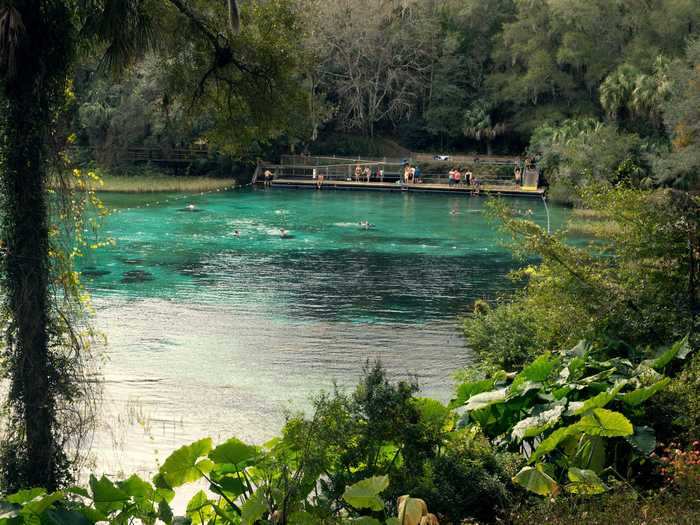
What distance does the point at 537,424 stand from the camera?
380 inches

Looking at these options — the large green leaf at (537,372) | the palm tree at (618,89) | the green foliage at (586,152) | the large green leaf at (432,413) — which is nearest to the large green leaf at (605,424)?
the large green leaf at (432,413)

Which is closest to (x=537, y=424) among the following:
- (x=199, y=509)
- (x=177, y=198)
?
(x=199, y=509)

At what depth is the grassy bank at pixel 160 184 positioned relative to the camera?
47500 mm

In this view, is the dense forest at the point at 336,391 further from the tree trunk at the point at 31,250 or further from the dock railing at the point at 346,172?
the dock railing at the point at 346,172

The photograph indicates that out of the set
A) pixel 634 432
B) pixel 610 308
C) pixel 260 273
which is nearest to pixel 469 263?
pixel 260 273

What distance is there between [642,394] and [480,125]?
153 feet

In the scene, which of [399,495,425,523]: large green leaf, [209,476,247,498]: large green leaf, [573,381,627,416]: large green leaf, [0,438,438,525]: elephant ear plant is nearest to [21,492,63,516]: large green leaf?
[0,438,438,525]: elephant ear plant

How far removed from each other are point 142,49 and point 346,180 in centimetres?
4201

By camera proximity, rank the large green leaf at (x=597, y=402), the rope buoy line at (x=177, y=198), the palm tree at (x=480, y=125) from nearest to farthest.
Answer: the large green leaf at (x=597, y=402) → the rope buoy line at (x=177, y=198) → the palm tree at (x=480, y=125)

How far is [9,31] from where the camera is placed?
8.54m

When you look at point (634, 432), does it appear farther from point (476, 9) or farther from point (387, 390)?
point (476, 9)

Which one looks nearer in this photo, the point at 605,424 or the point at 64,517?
the point at 64,517

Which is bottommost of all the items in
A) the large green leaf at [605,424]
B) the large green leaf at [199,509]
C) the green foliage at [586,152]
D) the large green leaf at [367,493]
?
the large green leaf at [199,509]

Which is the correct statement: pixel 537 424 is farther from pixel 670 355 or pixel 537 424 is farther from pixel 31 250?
pixel 31 250
